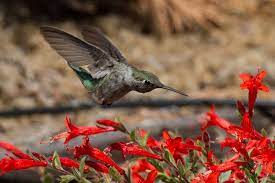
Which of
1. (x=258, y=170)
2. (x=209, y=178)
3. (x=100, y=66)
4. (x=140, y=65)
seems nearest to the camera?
(x=209, y=178)

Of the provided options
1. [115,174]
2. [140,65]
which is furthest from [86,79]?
[140,65]

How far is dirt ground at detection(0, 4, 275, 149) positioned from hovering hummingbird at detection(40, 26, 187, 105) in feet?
6.90

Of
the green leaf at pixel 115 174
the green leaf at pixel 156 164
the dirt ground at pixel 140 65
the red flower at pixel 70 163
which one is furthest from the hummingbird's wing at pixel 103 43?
the dirt ground at pixel 140 65

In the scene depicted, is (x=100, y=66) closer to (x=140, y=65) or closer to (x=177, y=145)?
(x=177, y=145)

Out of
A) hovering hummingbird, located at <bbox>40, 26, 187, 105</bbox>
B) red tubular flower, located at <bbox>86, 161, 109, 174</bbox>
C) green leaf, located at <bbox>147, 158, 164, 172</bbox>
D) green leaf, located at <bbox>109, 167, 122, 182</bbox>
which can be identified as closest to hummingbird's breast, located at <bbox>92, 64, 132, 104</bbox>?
hovering hummingbird, located at <bbox>40, 26, 187, 105</bbox>

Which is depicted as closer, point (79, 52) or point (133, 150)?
point (133, 150)

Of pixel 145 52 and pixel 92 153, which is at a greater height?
pixel 92 153

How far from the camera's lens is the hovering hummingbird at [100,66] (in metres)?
2.80

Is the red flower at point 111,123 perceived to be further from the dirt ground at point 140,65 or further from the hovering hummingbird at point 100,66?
the dirt ground at point 140,65

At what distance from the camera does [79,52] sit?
2.94m

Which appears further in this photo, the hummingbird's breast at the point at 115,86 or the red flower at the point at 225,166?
the hummingbird's breast at the point at 115,86

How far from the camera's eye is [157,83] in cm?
275

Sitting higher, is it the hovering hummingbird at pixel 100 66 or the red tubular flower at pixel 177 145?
the hovering hummingbird at pixel 100 66

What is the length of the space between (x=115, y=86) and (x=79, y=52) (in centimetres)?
22
